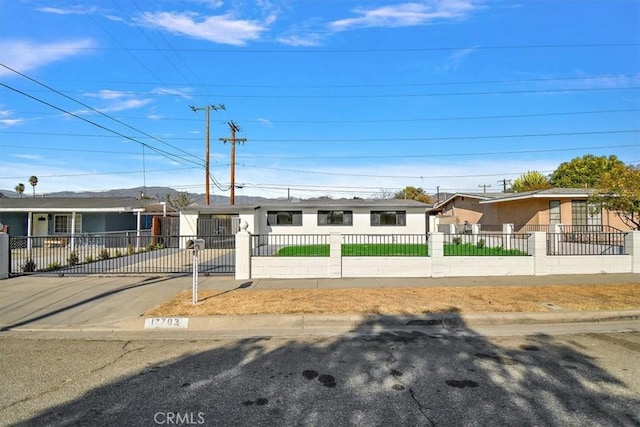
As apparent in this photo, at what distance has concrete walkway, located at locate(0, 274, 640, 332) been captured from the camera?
7.10m

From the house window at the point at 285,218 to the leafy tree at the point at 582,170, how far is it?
1335 inches

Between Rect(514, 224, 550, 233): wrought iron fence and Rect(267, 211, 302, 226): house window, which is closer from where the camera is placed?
Rect(514, 224, 550, 233): wrought iron fence

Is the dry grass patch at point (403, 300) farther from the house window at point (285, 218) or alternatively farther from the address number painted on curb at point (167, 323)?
the house window at point (285, 218)

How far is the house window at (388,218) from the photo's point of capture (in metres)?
28.5

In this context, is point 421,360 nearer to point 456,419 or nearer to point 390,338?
point 390,338

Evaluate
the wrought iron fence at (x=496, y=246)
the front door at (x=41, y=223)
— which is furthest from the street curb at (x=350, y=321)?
the front door at (x=41, y=223)

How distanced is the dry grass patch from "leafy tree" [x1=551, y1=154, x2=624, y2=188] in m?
41.1

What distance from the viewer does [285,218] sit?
28.6 meters

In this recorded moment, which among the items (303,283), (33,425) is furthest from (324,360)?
(303,283)

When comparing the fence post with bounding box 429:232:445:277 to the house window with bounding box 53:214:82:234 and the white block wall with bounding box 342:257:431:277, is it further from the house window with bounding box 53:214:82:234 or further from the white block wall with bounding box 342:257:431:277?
the house window with bounding box 53:214:82:234

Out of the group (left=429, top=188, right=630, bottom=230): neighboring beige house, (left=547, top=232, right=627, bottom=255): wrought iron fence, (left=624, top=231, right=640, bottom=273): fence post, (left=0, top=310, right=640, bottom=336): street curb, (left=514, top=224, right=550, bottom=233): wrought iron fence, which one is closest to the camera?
(left=0, top=310, right=640, bottom=336): street curb

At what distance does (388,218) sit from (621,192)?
1610 centimetres

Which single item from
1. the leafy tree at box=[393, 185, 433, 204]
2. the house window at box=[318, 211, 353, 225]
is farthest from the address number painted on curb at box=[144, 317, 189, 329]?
the leafy tree at box=[393, 185, 433, 204]

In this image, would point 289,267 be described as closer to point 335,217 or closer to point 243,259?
point 243,259
